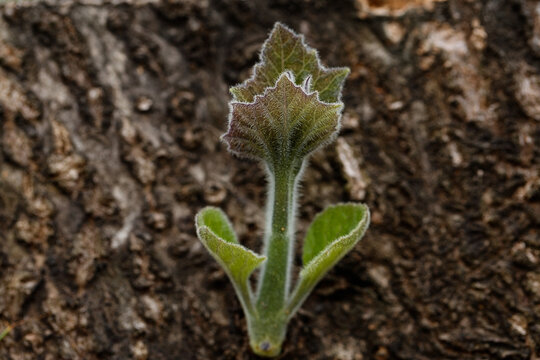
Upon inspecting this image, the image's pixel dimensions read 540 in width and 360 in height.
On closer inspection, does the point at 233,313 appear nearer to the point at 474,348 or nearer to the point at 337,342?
the point at 337,342

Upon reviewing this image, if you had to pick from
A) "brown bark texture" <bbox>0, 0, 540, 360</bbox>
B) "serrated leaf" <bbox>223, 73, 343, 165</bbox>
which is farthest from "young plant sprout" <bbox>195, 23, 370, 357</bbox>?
"brown bark texture" <bbox>0, 0, 540, 360</bbox>

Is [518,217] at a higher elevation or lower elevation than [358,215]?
lower

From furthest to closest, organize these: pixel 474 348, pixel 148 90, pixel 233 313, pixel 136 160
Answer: pixel 148 90 < pixel 136 160 < pixel 233 313 < pixel 474 348

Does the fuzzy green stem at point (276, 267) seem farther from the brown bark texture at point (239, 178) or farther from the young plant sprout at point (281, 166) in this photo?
the brown bark texture at point (239, 178)

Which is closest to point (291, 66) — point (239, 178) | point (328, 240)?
point (328, 240)

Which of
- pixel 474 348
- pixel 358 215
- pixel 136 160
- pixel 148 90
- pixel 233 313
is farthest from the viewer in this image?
pixel 148 90

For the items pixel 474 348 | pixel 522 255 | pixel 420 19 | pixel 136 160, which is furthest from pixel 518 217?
pixel 136 160

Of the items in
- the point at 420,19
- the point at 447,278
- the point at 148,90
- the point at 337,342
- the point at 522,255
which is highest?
the point at 420,19

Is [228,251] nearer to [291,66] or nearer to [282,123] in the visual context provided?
[282,123]
